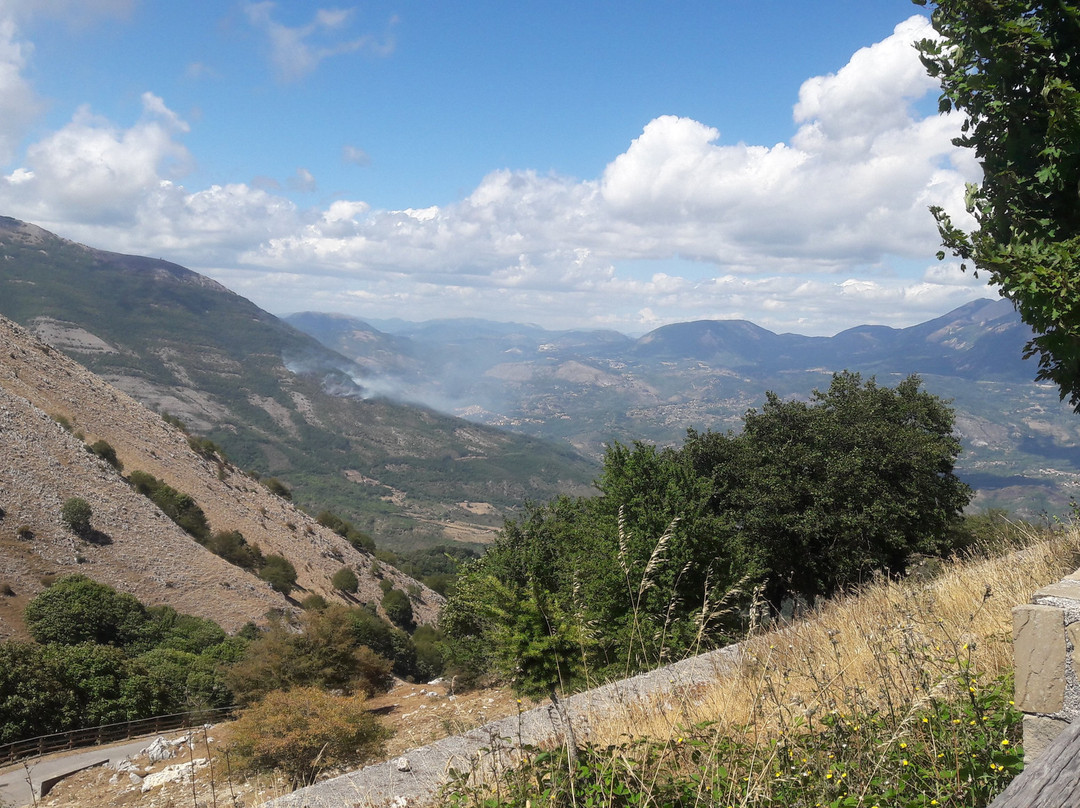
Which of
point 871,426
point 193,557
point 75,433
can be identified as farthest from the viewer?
point 75,433

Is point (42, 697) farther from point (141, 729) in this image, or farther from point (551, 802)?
point (551, 802)

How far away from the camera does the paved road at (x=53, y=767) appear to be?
15.3 metres

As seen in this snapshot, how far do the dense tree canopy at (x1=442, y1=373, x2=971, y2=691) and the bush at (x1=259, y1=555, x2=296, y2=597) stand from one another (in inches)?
1242

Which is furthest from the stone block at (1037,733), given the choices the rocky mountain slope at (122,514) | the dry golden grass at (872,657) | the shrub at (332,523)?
the shrub at (332,523)

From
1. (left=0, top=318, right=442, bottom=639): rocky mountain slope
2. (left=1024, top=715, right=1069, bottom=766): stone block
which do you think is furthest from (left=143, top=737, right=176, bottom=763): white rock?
(left=1024, top=715, right=1069, bottom=766): stone block

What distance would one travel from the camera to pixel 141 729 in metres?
23.8

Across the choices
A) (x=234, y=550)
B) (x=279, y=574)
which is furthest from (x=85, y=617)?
(x=234, y=550)

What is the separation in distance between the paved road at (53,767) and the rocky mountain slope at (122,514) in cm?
1637

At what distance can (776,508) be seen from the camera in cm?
Answer: 1948

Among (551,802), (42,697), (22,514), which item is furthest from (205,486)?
(551,802)

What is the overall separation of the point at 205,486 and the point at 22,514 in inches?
673

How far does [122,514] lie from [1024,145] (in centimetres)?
5557

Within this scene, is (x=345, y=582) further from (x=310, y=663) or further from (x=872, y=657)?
(x=872, y=657)

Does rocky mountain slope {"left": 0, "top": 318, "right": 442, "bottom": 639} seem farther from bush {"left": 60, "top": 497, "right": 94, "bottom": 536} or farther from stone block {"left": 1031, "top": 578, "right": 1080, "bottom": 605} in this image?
stone block {"left": 1031, "top": 578, "right": 1080, "bottom": 605}
